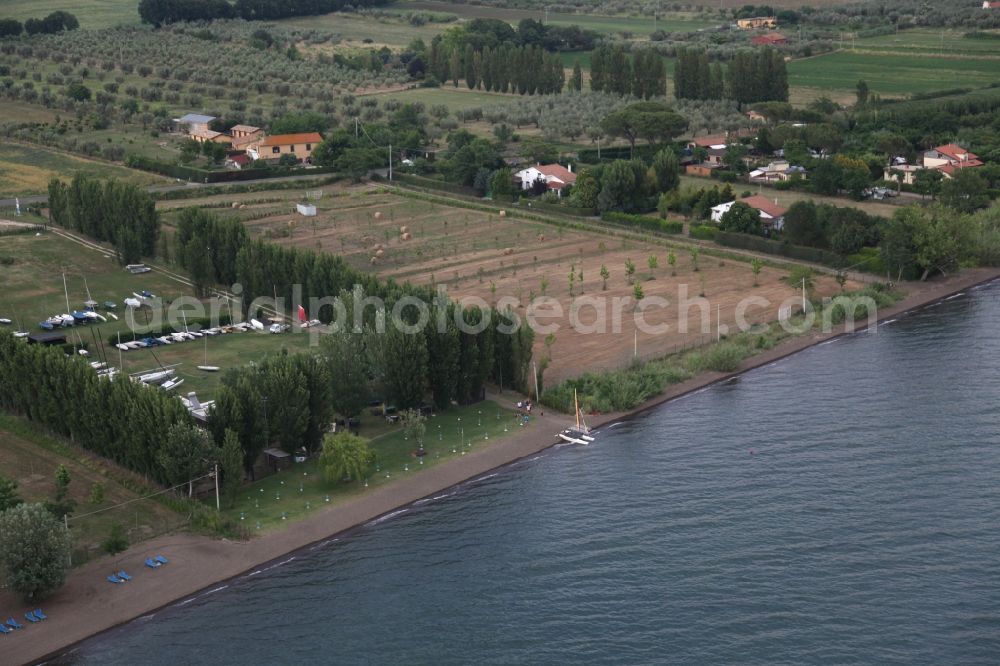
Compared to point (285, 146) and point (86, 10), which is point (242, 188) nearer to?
point (285, 146)

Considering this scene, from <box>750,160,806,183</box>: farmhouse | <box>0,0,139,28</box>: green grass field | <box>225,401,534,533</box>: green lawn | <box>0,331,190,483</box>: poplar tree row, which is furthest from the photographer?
<box>0,0,139,28</box>: green grass field

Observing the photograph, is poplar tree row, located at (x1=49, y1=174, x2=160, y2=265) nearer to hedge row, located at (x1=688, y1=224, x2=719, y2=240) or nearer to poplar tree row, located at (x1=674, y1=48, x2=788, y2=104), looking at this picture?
hedge row, located at (x1=688, y1=224, x2=719, y2=240)

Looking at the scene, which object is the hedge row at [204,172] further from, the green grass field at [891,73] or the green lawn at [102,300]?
the green grass field at [891,73]

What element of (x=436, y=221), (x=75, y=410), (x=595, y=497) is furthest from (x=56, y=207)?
(x=595, y=497)

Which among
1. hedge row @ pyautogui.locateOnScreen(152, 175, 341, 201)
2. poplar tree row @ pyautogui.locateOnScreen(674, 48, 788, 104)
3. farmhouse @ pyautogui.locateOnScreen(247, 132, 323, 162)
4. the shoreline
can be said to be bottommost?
the shoreline

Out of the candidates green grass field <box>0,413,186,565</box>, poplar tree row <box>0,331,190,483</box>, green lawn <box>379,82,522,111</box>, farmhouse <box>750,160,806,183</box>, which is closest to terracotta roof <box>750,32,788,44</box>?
green lawn <box>379,82,522,111</box>

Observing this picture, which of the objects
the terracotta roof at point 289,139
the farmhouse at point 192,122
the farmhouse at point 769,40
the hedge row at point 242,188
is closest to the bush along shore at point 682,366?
the hedge row at point 242,188

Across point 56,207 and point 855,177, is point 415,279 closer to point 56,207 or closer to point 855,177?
point 56,207
